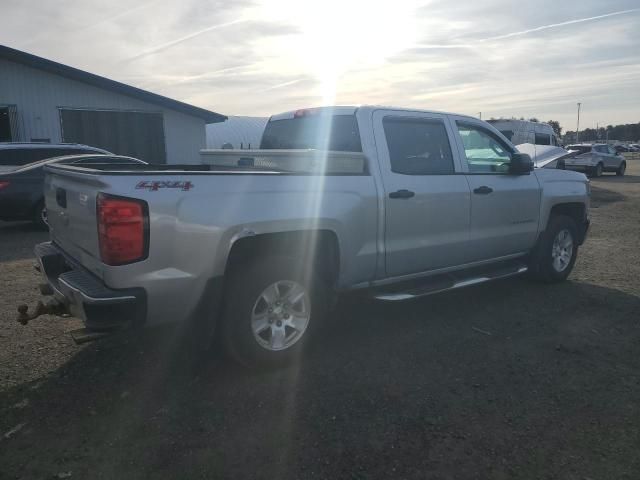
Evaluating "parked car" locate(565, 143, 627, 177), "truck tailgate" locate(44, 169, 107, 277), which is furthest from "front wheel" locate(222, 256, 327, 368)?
"parked car" locate(565, 143, 627, 177)

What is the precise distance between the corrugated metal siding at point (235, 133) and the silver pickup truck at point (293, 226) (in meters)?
35.5

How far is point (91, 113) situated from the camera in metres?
A: 17.5

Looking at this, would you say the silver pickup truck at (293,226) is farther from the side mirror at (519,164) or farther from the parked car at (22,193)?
the parked car at (22,193)

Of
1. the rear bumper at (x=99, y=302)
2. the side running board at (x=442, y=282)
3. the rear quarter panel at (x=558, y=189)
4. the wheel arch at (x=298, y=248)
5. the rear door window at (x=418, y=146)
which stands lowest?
the side running board at (x=442, y=282)

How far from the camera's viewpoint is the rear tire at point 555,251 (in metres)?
6.27

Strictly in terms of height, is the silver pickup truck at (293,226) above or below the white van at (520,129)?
below

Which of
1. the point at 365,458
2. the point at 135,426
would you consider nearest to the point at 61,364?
the point at 135,426

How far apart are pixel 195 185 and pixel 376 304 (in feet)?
9.64

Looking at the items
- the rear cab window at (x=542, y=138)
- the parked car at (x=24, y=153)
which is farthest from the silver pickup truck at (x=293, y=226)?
the rear cab window at (x=542, y=138)

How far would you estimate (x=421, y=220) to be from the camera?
4750 mm

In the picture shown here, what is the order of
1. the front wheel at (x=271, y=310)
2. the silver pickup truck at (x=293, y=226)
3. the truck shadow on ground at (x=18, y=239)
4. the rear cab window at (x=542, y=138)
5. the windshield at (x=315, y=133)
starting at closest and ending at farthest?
1. the silver pickup truck at (x=293, y=226)
2. the front wheel at (x=271, y=310)
3. the windshield at (x=315, y=133)
4. the truck shadow on ground at (x=18, y=239)
5. the rear cab window at (x=542, y=138)

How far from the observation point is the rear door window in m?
4.72

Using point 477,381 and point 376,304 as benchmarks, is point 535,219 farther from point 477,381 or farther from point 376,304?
point 477,381

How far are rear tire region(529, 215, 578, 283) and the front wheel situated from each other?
3.36m
